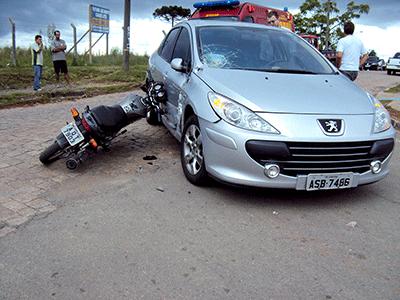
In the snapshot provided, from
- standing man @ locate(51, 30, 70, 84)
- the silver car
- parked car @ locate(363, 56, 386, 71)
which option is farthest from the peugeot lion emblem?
parked car @ locate(363, 56, 386, 71)

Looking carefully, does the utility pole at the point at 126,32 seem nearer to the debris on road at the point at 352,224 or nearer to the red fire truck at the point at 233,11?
the red fire truck at the point at 233,11

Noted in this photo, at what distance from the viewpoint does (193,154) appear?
442 centimetres

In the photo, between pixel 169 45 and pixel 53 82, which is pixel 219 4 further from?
pixel 169 45

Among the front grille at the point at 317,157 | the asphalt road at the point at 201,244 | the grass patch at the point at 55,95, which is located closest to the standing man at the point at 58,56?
the grass patch at the point at 55,95

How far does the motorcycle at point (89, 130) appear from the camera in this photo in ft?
15.6

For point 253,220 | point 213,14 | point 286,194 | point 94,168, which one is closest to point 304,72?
point 286,194

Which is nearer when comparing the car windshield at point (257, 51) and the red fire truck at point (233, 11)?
the car windshield at point (257, 51)

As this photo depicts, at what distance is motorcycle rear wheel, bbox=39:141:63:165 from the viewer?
4.87 m

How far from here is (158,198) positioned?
412cm

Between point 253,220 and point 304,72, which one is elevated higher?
point 304,72

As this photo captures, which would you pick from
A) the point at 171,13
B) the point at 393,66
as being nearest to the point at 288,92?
the point at 393,66

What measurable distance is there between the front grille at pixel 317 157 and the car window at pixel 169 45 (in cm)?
274

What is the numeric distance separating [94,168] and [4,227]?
1.61 metres

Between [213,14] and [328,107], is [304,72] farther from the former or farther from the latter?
[213,14]
